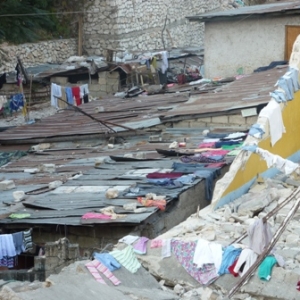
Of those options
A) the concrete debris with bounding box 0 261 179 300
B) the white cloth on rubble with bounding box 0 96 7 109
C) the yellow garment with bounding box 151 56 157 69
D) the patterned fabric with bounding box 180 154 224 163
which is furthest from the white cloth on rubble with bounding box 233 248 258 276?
the yellow garment with bounding box 151 56 157 69

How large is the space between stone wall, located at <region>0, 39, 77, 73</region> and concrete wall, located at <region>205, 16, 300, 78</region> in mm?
9588

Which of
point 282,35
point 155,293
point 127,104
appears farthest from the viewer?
point 282,35

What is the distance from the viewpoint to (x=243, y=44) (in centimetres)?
2441

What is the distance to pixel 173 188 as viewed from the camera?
1319 centimetres

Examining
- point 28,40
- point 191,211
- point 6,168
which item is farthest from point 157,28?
point 191,211

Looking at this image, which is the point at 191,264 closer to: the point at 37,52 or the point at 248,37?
the point at 248,37

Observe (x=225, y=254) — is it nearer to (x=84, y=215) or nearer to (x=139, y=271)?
(x=139, y=271)

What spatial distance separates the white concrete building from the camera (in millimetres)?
23297

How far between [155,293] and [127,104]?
1307 centimetres

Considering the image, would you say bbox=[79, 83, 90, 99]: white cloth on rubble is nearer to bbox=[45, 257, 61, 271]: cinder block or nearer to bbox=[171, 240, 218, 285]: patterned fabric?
bbox=[45, 257, 61, 271]: cinder block

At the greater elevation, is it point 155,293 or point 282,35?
point 282,35

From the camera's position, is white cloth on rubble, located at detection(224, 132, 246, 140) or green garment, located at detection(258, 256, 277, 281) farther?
white cloth on rubble, located at detection(224, 132, 246, 140)

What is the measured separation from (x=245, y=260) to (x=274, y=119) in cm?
533

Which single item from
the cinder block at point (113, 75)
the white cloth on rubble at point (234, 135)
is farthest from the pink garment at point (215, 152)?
the cinder block at point (113, 75)
